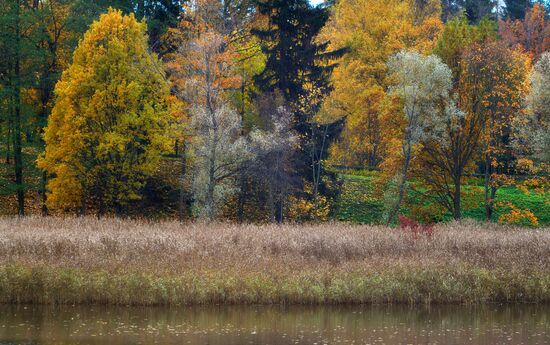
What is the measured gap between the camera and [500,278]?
990 inches

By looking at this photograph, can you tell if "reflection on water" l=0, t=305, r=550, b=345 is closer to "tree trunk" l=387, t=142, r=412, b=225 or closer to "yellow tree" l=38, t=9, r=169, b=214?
"tree trunk" l=387, t=142, r=412, b=225

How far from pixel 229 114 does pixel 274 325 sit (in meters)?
18.3

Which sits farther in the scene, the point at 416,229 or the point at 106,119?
the point at 106,119

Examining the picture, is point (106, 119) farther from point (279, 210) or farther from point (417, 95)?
point (417, 95)

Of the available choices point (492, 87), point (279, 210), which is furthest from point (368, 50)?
point (279, 210)

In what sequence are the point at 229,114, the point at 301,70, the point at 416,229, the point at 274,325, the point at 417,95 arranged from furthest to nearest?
the point at 301,70
the point at 417,95
the point at 229,114
the point at 416,229
the point at 274,325

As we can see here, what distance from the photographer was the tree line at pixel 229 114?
39.0 m

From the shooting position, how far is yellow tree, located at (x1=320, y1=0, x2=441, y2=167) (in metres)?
50.7

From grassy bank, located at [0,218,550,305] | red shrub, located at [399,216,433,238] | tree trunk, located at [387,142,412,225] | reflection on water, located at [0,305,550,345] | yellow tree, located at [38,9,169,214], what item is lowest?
reflection on water, located at [0,305,550,345]

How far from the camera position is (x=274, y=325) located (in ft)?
67.3

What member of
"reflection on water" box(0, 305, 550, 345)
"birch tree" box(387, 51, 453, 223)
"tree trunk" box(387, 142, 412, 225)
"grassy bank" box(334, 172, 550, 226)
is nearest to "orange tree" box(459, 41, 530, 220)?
"birch tree" box(387, 51, 453, 223)

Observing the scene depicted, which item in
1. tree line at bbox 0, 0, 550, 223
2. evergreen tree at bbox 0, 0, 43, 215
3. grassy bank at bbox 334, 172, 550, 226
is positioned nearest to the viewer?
tree line at bbox 0, 0, 550, 223

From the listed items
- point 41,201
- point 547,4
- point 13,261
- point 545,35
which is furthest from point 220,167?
point 547,4

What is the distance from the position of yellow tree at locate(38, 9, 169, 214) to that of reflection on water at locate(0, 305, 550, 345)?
18.3 meters
